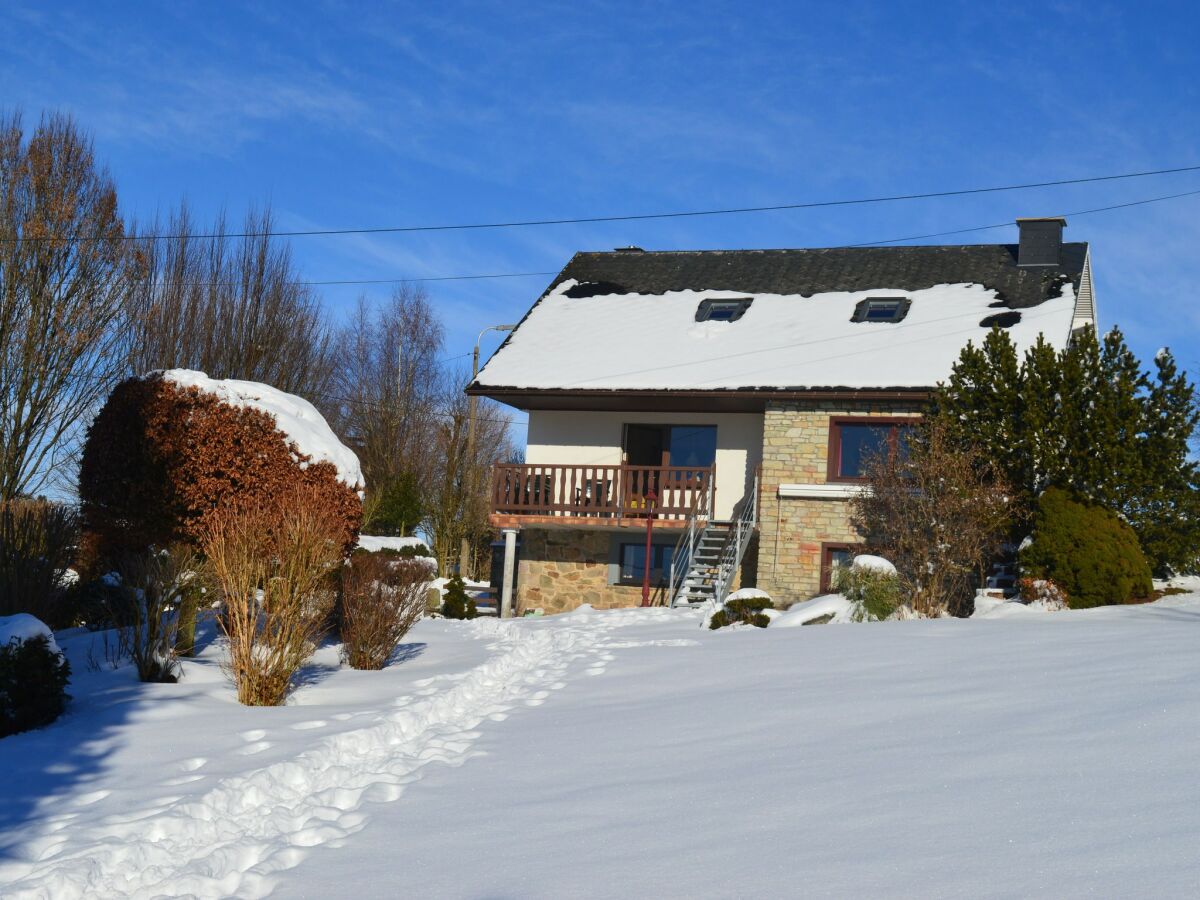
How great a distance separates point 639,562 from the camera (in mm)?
20797

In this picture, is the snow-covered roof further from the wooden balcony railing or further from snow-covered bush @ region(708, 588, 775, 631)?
snow-covered bush @ region(708, 588, 775, 631)

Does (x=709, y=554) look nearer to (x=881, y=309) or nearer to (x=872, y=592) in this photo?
(x=881, y=309)

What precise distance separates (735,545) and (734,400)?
8.02 feet

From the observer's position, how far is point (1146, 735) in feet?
18.9

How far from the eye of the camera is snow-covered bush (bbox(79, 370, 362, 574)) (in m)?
10.7

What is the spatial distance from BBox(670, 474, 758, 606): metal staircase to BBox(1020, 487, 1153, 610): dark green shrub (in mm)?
5150

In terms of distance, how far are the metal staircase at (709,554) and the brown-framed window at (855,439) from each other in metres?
1.53

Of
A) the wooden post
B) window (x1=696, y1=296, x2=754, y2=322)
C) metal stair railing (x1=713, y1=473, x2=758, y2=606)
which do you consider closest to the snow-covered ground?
metal stair railing (x1=713, y1=473, x2=758, y2=606)

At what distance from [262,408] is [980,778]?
315 inches

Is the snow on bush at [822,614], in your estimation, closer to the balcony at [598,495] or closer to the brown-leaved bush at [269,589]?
the balcony at [598,495]

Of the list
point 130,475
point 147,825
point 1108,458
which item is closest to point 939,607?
point 1108,458

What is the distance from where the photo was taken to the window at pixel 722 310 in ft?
70.1

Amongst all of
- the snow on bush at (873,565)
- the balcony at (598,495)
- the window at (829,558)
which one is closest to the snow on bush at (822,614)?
the snow on bush at (873,565)

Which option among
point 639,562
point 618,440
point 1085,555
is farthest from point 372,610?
point 618,440
